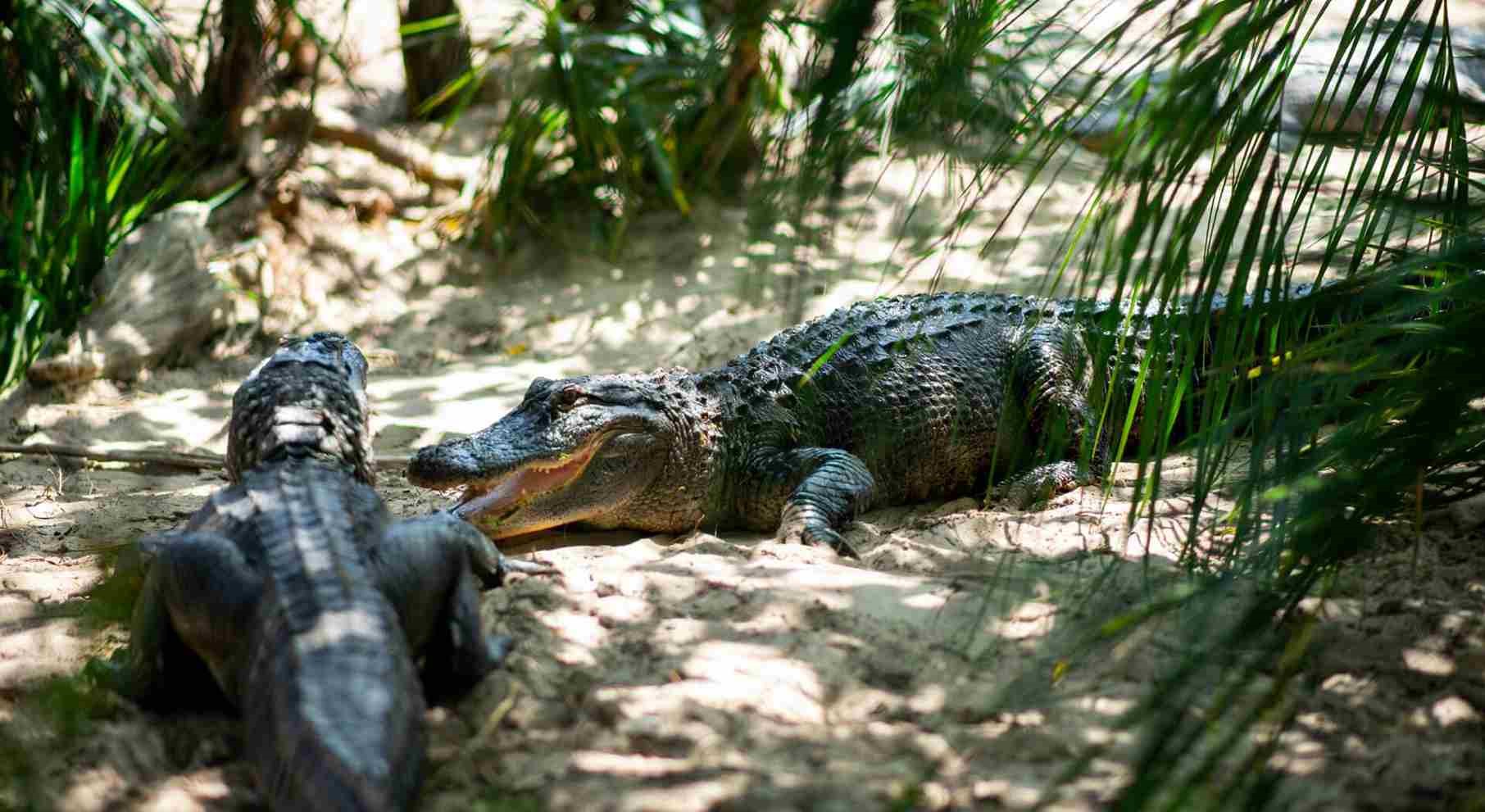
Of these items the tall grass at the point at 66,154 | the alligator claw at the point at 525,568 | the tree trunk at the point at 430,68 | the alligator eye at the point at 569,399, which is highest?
the tree trunk at the point at 430,68

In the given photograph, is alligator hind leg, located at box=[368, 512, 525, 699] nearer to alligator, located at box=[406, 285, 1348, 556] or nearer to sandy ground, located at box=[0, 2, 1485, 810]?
sandy ground, located at box=[0, 2, 1485, 810]

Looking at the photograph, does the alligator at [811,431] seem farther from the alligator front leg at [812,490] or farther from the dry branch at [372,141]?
the dry branch at [372,141]

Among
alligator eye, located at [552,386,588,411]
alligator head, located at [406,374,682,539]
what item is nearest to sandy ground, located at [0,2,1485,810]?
alligator head, located at [406,374,682,539]

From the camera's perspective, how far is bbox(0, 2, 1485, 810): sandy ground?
2.23 m

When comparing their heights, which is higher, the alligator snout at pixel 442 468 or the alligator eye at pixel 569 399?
A: the alligator eye at pixel 569 399

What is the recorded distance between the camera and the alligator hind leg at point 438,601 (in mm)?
2771

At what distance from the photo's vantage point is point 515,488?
419 centimetres

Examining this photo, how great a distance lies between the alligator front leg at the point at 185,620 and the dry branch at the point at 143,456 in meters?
1.84

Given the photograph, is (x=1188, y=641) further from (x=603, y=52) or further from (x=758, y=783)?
(x=603, y=52)

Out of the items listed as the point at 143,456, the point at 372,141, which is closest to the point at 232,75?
the point at 372,141

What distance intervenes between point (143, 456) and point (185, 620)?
2.25 metres

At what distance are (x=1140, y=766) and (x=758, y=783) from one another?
0.72m

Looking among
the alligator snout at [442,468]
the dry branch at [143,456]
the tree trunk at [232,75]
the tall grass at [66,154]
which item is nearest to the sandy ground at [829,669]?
the dry branch at [143,456]

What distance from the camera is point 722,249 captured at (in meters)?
6.96
